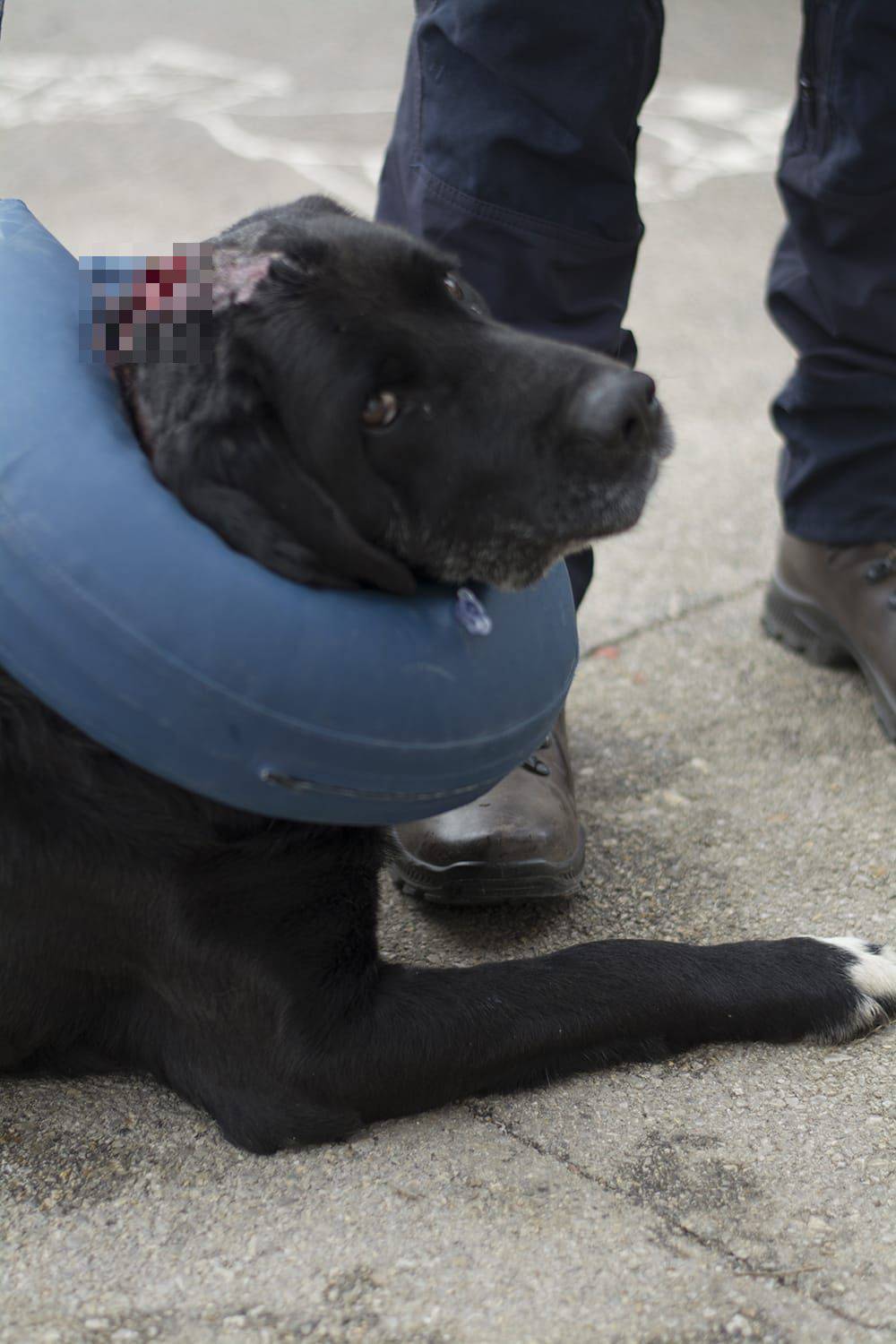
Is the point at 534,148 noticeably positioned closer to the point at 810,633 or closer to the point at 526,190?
the point at 526,190

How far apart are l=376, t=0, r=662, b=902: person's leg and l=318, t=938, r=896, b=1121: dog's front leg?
0.34 metres

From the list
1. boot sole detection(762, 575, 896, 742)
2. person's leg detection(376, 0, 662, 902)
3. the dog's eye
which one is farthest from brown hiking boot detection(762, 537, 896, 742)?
the dog's eye

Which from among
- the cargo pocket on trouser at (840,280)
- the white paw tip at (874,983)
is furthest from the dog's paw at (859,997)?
the cargo pocket on trouser at (840,280)

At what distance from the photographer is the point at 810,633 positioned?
3.41 m

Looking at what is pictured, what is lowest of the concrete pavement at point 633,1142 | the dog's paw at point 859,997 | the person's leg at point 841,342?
the concrete pavement at point 633,1142

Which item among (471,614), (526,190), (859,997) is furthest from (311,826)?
(526,190)

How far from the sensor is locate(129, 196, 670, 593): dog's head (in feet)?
6.01

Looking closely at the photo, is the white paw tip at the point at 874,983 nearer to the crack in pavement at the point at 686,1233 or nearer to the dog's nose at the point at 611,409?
the crack in pavement at the point at 686,1233

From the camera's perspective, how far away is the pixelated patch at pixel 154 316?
1883 mm

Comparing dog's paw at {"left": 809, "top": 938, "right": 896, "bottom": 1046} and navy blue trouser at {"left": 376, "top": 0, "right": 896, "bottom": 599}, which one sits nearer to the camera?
dog's paw at {"left": 809, "top": 938, "right": 896, "bottom": 1046}

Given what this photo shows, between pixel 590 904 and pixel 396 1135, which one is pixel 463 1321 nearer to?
pixel 396 1135

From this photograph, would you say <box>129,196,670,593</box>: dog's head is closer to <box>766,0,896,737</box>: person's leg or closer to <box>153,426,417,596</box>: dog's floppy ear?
<box>153,426,417,596</box>: dog's floppy ear

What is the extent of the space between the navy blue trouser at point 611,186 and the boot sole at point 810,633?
0.20 metres

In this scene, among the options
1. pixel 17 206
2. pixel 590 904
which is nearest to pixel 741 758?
pixel 590 904
